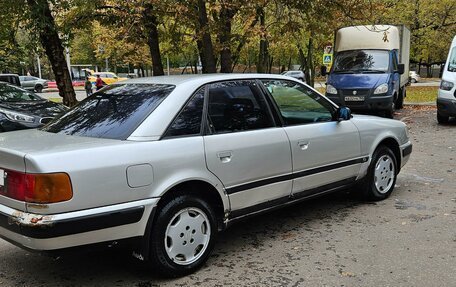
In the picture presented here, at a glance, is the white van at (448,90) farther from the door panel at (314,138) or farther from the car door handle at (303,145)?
the car door handle at (303,145)

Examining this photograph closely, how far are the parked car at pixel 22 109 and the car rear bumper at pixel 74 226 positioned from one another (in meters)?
5.49

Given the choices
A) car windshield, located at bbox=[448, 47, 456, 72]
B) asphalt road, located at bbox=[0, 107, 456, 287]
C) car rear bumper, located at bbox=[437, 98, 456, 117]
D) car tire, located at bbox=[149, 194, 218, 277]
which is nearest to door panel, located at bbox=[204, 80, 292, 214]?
car tire, located at bbox=[149, 194, 218, 277]

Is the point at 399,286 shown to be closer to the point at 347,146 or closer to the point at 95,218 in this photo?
the point at 347,146

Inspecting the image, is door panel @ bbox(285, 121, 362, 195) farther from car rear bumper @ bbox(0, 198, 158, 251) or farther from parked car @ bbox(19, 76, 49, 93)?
parked car @ bbox(19, 76, 49, 93)

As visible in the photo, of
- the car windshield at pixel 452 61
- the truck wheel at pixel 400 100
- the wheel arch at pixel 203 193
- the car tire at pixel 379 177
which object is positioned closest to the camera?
the wheel arch at pixel 203 193

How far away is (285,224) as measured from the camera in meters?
4.95

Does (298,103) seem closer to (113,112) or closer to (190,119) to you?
(190,119)

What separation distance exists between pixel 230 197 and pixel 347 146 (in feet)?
5.74

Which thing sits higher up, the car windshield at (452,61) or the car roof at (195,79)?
the car windshield at (452,61)

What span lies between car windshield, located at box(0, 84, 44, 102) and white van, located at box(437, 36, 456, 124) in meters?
9.85

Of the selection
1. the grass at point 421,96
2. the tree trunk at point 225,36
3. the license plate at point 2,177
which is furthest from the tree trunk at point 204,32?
the grass at point 421,96

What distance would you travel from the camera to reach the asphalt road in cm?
365

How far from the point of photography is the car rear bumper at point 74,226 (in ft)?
9.95

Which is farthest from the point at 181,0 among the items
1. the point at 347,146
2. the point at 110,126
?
the point at 110,126
